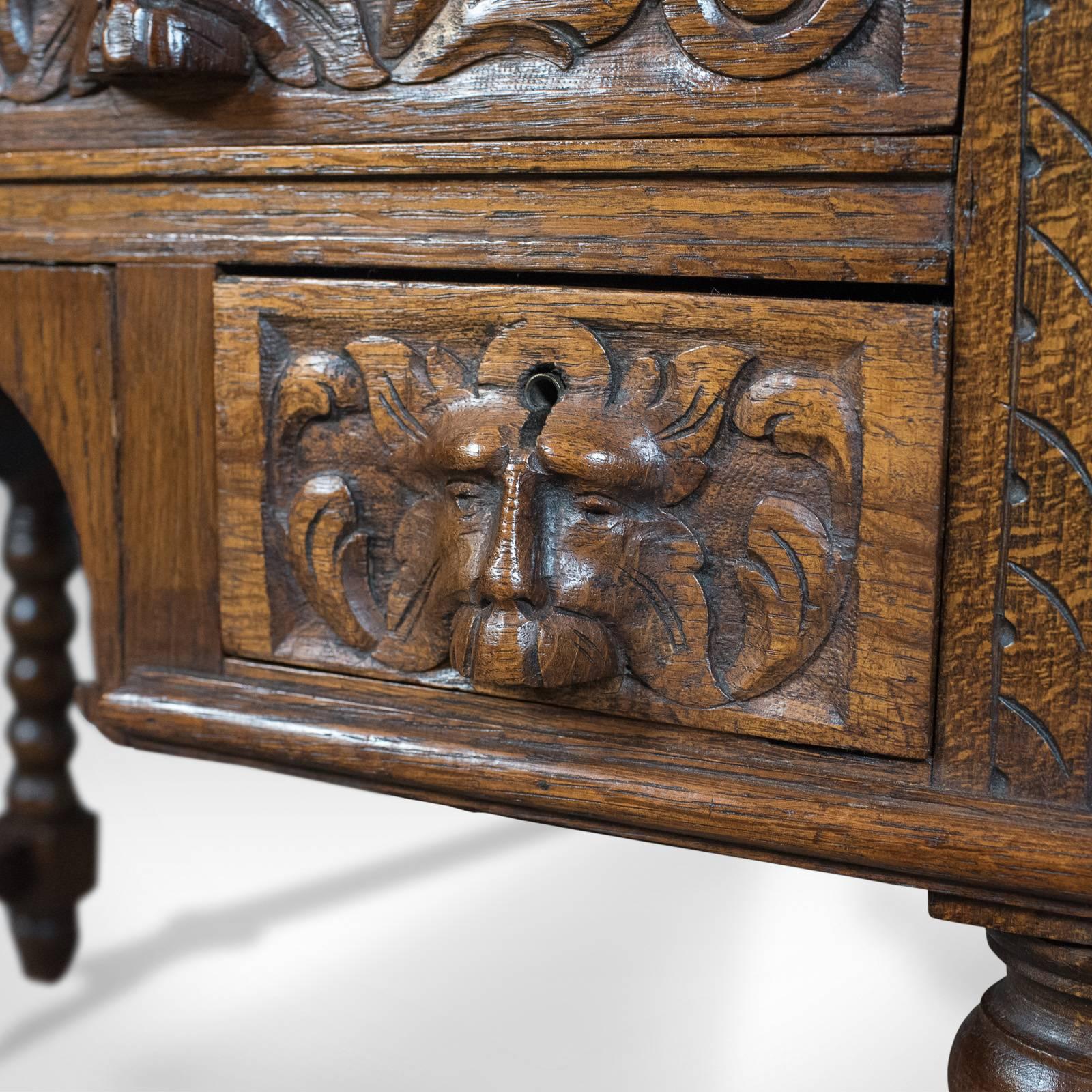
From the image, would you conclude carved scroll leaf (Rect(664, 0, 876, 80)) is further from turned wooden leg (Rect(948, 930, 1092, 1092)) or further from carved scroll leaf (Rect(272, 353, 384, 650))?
turned wooden leg (Rect(948, 930, 1092, 1092))

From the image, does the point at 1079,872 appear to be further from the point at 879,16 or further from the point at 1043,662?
the point at 879,16

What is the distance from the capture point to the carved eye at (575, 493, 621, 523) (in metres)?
0.49

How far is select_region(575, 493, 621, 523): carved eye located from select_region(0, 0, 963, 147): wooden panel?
124 mm

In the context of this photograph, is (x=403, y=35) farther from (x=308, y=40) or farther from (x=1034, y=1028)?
(x=1034, y=1028)

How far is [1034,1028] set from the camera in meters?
0.49

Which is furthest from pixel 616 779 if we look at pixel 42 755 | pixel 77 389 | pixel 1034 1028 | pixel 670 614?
pixel 42 755

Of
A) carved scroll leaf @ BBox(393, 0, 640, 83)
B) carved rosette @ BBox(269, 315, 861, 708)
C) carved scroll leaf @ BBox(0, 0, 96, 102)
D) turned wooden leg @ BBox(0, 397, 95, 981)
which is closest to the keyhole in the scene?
carved rosette @ BBox(269, 315, 861, 708)

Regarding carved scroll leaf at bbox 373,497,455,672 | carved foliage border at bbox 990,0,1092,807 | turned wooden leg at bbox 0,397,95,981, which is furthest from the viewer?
turned wooden leg at bbox 0,397,95,981

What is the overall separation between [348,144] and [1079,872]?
36 cm

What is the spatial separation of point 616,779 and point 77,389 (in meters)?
0.28

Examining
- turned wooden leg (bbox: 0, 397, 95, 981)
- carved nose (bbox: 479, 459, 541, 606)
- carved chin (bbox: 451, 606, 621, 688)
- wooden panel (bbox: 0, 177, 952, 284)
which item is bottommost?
turned wooden leg (bbox: 0, 397, 95, 981)

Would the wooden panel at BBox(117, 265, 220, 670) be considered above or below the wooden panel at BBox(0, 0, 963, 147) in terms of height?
below

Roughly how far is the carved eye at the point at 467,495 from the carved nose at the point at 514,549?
2 centimetres

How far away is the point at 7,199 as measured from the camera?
1.90 feet
